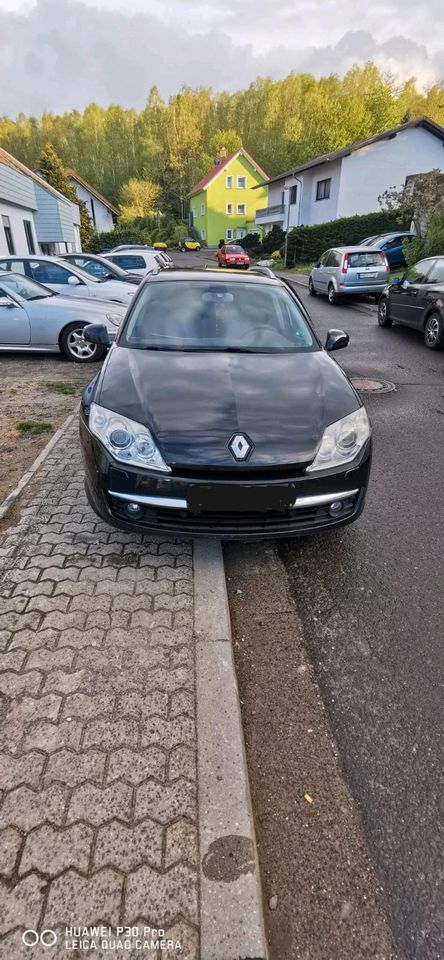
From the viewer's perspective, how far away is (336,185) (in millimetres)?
31203

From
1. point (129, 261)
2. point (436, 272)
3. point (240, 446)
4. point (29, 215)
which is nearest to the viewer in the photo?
point (240, 446)

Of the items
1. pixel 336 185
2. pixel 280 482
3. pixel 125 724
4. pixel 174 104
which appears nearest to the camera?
pixel 125 724

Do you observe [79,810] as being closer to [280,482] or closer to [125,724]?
[125,724]

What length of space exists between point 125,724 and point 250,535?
3.76 feet

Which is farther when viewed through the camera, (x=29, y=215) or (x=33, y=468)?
(x=29, y=215)

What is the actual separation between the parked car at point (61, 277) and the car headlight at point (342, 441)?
28.1 feet

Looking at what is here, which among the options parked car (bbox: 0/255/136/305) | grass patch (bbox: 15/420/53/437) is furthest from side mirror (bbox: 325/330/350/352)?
parked car (bbox: 0/255/136/305)

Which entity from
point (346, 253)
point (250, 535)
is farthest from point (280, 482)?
point (346, 253)

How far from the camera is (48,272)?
35.7 feet

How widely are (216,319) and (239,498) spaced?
191 cm

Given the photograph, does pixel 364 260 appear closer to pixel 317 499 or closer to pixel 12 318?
pixel 12 318

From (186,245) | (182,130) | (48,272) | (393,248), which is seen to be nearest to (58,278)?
(48,272)

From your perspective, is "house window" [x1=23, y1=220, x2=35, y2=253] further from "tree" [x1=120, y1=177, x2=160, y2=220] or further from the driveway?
"tree" [x1=120, y1=177, x2=160, y2=220]

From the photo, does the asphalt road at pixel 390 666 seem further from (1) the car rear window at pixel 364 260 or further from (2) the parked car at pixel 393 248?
(2) the parked car at pixel 393 248
